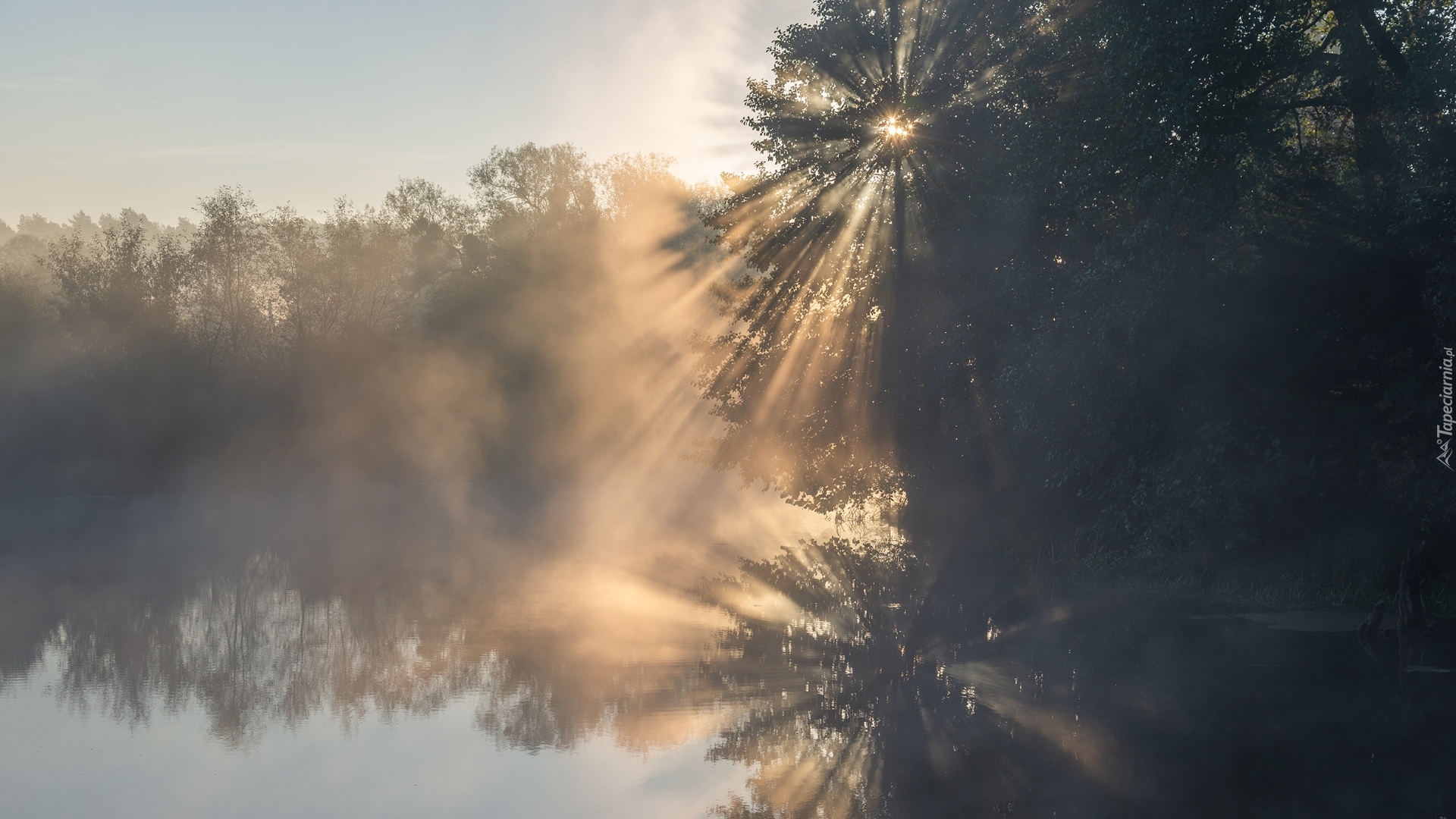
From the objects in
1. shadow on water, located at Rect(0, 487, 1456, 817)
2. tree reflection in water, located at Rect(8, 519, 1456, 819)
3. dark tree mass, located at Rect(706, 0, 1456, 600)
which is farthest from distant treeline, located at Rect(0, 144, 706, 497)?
dark tree mass, located at Rect(706, 0, 1456, 600)

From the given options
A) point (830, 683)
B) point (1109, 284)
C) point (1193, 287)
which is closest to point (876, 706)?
point (830, 683)

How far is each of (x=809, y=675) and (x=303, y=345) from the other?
3537 centimetres

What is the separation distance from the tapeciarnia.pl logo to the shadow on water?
7.98 ft

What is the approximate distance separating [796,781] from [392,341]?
129ft

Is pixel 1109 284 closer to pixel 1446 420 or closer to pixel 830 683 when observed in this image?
pixel 1446 420

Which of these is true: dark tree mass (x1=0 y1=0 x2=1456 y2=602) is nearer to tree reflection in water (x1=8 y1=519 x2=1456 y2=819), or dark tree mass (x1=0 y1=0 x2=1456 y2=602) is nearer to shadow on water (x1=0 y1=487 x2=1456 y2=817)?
shadow on water (x1=0 y1=487 x2=1456 y2=817)

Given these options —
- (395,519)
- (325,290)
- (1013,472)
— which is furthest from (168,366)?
(1013,472)

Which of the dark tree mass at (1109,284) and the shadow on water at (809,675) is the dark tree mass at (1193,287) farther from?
the shadow on water at (809,675)

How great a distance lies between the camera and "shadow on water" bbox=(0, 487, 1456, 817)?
30.5 feet

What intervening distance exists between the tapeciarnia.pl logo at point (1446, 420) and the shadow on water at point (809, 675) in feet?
7.98

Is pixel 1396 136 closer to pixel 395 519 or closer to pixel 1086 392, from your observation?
pixel 1086 392

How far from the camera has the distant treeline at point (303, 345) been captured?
39312mm

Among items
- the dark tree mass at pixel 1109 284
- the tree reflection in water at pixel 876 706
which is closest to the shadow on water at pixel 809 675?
the tree reflection in water at pixel 876 706

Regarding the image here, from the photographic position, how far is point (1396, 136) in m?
15.6
